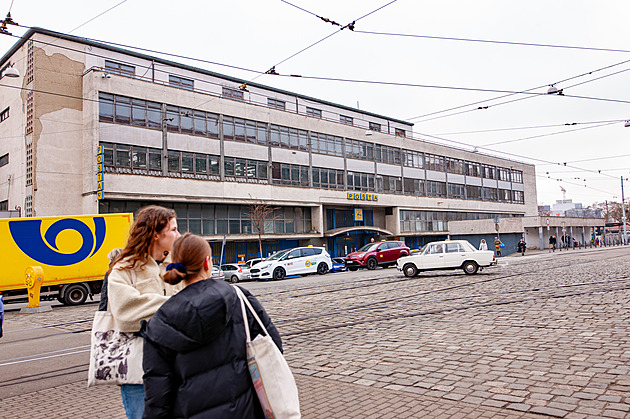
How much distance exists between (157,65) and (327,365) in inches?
1417

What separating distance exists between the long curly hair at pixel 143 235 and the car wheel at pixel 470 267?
20.9m

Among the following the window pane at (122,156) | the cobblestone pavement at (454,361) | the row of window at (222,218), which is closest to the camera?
the cobblestone pavement at (454,361)

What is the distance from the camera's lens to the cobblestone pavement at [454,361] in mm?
4977

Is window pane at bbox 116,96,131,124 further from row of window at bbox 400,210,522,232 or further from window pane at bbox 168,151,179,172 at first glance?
row of window at bbox 400,210,522,232

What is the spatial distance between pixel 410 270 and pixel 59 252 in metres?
14.8

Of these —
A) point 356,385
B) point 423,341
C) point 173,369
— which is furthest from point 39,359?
point 173,369

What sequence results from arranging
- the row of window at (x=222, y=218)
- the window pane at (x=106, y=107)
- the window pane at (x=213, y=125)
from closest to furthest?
the window pane at (x=106, y=107) < the row of window at (x=222, y=218) < the window pane at (x=213, y=125)

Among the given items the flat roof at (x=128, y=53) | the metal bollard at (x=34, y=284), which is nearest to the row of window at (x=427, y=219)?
the flat roof at (x=128, y=53)

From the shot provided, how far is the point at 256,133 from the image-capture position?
135ft

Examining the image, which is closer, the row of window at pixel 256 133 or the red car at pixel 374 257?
the row of window at pixel 256 133

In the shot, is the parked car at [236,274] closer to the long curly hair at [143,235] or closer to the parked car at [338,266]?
the parked car at [338,266]

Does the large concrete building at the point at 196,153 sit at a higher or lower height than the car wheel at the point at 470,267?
higher

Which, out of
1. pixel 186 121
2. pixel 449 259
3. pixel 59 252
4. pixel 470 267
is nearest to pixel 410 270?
pixel 449 259

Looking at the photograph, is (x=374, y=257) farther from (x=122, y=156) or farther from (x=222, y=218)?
(x=122, y=156)
